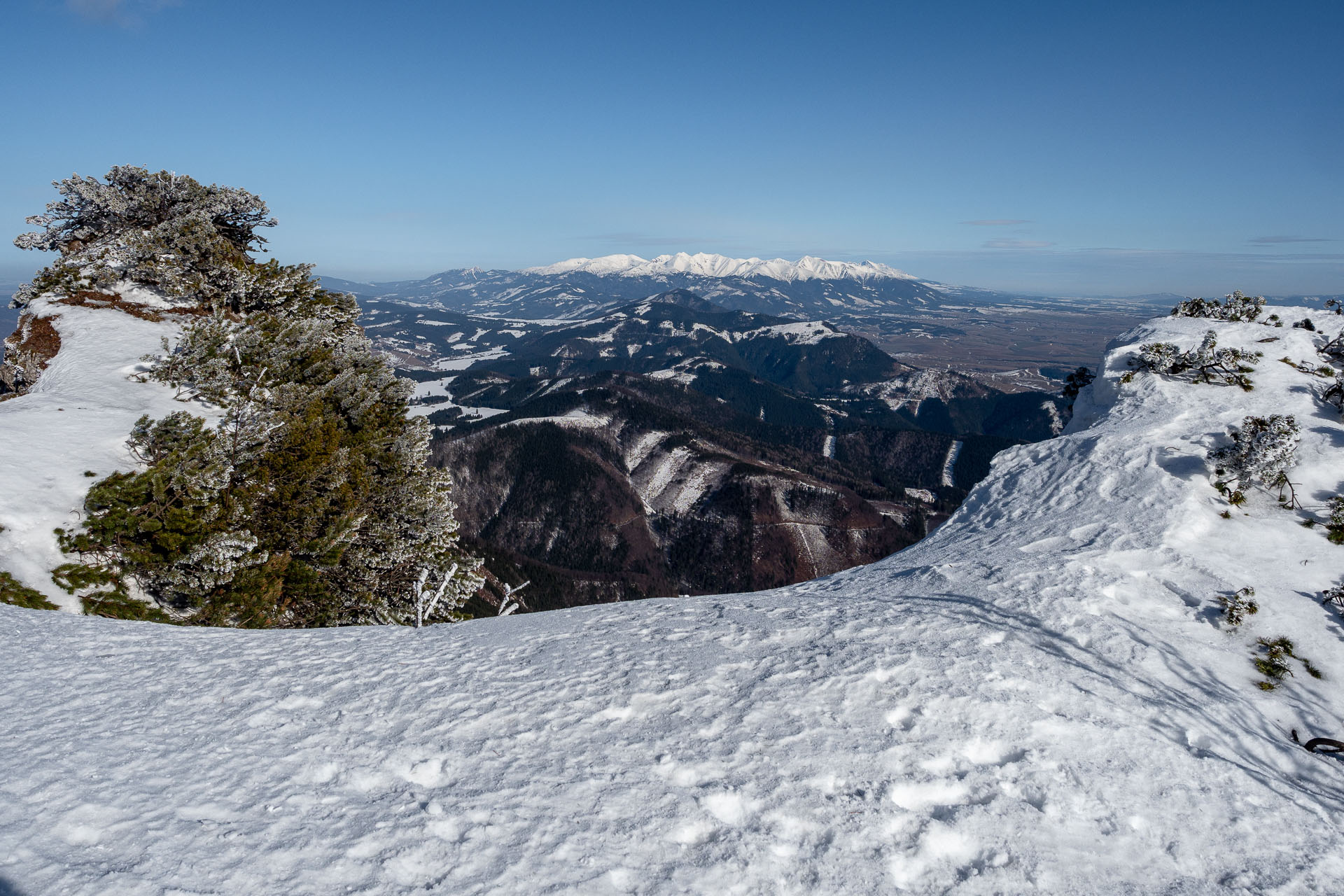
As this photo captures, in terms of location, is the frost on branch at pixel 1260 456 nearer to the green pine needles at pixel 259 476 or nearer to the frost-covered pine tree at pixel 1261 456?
the frost-covered pine tree at pixel 1261 456

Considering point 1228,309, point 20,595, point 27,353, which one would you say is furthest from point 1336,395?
point 27,353

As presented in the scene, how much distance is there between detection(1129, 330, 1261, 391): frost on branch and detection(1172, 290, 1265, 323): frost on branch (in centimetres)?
473

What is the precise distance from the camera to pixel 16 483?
1623 cm

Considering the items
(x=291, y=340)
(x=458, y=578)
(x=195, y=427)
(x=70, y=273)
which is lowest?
(x=458, y=578)

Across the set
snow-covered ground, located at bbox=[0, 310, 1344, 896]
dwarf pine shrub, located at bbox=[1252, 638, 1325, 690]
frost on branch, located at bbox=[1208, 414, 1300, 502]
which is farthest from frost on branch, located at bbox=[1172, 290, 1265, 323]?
dwarf pine shrub, located at bbox=[1252, 638, 1325, 690]

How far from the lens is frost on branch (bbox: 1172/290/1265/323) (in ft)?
86.9

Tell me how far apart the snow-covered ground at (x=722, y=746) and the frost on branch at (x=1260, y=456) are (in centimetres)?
211

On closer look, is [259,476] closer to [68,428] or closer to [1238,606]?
[68,428]

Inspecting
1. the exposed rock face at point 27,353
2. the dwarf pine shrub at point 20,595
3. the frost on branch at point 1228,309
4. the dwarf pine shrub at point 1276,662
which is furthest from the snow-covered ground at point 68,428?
the frost on branch at point 1228,309

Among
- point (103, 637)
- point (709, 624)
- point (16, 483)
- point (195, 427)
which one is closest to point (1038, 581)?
point (709, 624)

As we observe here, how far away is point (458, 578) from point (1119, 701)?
23692 mm

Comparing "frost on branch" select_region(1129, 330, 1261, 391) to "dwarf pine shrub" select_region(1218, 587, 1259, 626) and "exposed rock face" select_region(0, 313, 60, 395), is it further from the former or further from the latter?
"exposed rock face" select_region(0, 313, 60, 395)

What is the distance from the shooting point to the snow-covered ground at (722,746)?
5750 mm

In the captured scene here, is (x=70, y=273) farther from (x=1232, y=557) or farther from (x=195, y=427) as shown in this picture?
(x=1232, y=557)
